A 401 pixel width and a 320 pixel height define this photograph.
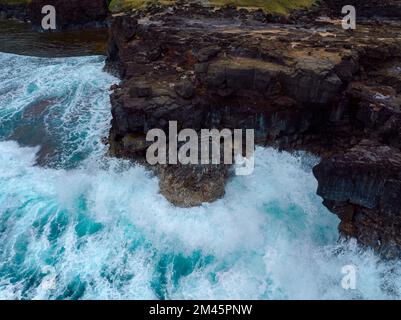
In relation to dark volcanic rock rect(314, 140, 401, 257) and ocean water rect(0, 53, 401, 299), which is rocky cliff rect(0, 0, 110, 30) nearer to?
ocean water rect(0, 53, 401, 299)

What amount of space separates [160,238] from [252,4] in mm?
32871

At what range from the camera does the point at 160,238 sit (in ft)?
78.5

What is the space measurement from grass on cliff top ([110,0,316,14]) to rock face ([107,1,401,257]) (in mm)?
13535

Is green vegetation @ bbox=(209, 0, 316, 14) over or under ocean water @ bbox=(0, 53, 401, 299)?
over

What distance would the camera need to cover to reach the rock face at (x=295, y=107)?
73.7 feet

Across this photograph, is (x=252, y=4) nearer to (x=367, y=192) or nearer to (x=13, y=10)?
(x=367, y=192)

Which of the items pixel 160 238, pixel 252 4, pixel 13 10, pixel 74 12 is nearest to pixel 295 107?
pixel 160 238

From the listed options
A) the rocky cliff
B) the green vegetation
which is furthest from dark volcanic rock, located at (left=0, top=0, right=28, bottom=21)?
the green vegetation

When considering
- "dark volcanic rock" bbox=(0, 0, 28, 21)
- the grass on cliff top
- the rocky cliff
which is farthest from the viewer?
"dark volcanic rock" bbox=(0, 0, 28, 21)

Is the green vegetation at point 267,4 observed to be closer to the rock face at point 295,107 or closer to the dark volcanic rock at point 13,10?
the rock face at point 295,107

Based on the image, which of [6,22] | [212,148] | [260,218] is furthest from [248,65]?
[6,22]

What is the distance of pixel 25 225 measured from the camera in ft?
82.0

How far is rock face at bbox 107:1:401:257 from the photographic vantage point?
22453mm

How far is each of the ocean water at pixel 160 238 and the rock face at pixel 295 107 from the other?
1232 mm
